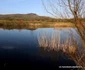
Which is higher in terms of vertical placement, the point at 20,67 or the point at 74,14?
the point at 74,14

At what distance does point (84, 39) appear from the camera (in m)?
2.47

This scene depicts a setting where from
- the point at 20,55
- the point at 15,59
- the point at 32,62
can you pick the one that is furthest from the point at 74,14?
the point at 20,55

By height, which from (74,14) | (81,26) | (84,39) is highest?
(74,14)

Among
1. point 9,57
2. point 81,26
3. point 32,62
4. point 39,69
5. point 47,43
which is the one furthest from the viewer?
point 47,43

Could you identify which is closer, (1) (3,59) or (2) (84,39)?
(2) (84,39)

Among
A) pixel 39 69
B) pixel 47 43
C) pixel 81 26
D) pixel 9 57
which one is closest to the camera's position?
pixel 81 26

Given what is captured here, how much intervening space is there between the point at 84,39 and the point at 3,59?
27.3 feet

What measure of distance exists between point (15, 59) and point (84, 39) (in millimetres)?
8187

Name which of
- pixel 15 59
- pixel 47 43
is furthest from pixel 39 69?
pixel 47 43

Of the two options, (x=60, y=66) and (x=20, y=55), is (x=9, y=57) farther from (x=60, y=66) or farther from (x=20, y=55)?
(x=60, y=66)

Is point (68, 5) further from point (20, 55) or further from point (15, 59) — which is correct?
point (20, 55)

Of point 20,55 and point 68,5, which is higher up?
point 68,5

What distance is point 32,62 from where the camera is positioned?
9734 millimetres

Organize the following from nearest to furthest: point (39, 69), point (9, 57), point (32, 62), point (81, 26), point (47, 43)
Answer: point (81, 26)
point (39, 69)
point (32, 62)
point (9, 57)
point (47, 43)
